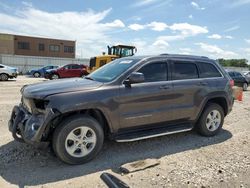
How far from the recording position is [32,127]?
4.21 m

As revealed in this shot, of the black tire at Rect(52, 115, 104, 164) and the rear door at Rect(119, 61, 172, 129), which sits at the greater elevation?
the rear door at Rect(119, 61, 172, 129)

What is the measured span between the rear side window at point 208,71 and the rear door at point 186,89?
186 mm

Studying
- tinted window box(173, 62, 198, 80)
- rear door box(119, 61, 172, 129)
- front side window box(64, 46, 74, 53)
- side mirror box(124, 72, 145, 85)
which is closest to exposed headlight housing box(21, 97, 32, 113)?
rear door box(119, 61, 172, 129)

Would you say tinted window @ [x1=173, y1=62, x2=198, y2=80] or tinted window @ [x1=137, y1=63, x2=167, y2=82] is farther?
tinted window @ [x1=173, y1=62, x2=198, y2=80]

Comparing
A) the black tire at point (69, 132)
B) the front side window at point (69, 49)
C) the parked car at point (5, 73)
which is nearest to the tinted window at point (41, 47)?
the front side window at point (69, 49)

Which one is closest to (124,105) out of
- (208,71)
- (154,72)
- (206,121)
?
(154,72)

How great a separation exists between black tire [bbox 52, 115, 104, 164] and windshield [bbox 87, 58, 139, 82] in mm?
918

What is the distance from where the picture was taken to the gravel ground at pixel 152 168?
3.91m

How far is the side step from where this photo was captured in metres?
4.81

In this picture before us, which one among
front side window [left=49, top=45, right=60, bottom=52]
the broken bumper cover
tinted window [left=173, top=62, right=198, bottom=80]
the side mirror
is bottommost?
the broken bumper cover

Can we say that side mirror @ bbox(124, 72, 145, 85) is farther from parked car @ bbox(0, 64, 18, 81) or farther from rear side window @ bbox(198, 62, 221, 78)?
parked car @ bbox(0, 64, 18, 81)

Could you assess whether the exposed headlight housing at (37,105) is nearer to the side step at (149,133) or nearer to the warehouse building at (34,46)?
the side step at (149,133)

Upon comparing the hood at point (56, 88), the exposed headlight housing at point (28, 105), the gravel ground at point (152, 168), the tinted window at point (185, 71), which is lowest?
the gravel ground at point (152, 168)

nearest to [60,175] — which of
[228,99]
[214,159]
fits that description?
[214,159]
